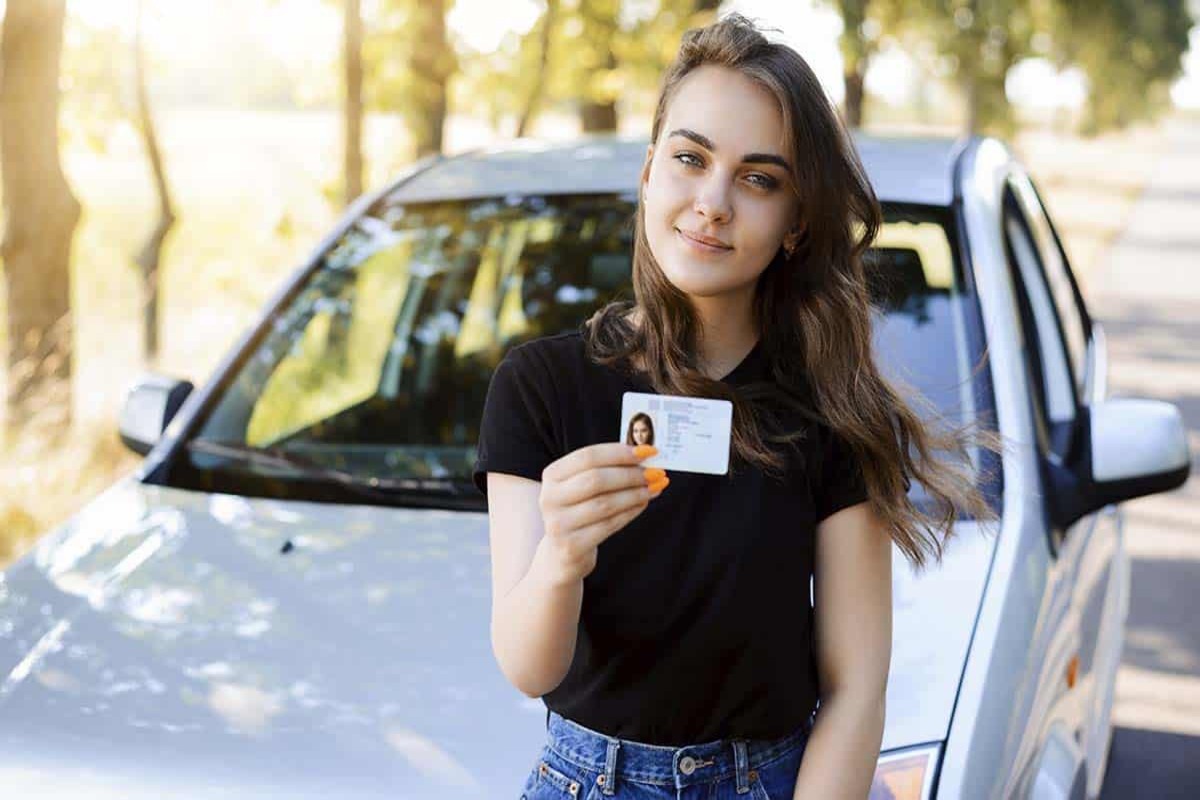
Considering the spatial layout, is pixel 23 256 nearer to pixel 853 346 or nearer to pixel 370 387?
pixel 370 387

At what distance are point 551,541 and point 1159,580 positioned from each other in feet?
17.4

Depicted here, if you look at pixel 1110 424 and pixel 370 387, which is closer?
pixel 1110 424

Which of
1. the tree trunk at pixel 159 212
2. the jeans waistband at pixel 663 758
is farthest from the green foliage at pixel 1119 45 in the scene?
the jeans waistband at pixel 663 758

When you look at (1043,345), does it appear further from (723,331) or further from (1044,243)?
(723,331)

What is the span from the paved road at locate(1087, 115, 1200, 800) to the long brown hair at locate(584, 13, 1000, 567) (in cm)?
272

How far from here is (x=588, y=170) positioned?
3.63 metres

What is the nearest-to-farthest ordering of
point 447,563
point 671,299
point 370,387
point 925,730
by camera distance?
point 671,299 → point 925,730 → point 447,563 → point 370,387

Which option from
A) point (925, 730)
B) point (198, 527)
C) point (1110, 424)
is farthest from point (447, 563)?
point (1110, 424)

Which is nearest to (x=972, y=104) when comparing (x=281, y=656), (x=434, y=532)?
(x=434, y=532)

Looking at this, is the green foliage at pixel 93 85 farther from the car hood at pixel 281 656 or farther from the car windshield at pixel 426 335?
the car hood at pixel 281 656

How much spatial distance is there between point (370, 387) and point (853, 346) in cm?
235

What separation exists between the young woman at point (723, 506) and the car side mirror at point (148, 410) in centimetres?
185

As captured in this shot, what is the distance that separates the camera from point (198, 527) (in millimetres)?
2941

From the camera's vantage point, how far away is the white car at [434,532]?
2.13 meters
